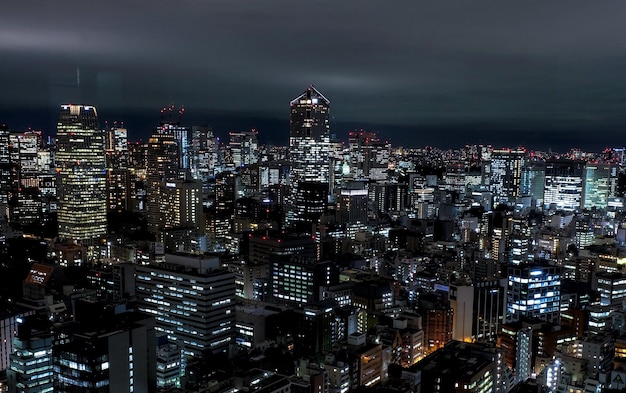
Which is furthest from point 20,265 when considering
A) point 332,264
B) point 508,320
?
point 508,320

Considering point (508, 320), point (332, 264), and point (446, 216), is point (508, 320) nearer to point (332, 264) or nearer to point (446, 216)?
point (332, 264)

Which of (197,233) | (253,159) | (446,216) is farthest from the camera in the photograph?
(253,159)

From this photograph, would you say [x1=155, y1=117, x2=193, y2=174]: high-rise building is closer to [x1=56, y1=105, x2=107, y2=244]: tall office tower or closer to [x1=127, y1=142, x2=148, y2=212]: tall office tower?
Answer: [x1=127, y1=142, x2=148, y2=212]: tall office tower

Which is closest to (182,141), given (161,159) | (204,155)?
(161,159)

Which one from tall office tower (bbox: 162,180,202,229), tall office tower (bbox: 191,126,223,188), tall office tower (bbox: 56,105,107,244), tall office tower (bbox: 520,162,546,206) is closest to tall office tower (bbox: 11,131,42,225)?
tall office tower (bbox: 56,105,107,244)

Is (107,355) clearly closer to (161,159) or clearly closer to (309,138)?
(161,159)

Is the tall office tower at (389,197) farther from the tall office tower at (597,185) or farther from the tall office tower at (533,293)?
the tall office tower at (533,293)

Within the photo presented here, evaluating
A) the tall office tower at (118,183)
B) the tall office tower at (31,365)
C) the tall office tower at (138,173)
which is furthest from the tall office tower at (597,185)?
the tall office tower at (31,365)
